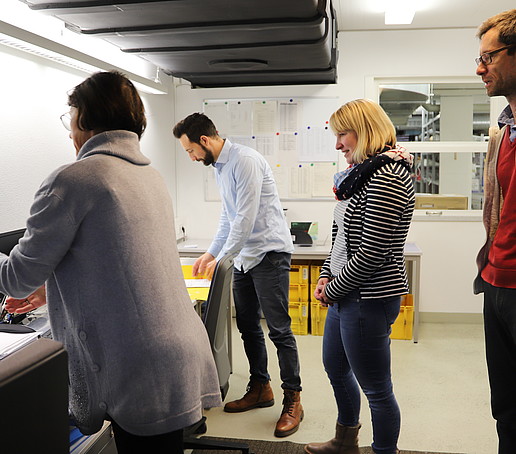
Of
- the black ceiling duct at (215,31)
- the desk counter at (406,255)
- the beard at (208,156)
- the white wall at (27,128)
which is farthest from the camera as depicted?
the desk counter at (406,255)

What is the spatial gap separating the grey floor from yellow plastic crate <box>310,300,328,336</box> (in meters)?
0.08

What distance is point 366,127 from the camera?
1997 millimetres

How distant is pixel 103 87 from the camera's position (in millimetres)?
1366

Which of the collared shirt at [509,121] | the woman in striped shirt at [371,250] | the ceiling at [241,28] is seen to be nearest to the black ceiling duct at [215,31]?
the ceiling at [241,28]

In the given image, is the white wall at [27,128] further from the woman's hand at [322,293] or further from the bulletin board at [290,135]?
the bulletin board at [290,135]

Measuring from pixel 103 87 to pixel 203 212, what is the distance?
3537mm

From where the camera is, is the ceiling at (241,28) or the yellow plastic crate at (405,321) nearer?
the ceiling at (241,28)

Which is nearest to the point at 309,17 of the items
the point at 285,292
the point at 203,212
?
the point at 285,292

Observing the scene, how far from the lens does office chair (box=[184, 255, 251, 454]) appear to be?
199 cm

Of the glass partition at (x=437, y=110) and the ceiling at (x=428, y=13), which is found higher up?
the ceiling at (x=428, y=13)

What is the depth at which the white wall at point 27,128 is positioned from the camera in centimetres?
258

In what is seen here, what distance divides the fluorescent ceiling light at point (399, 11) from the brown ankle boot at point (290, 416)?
2597 mm

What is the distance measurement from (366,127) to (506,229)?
2.00ft

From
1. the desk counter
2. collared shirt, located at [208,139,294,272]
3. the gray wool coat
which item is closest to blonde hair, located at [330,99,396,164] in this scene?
collared shirt, located at [208,139,294,272]
